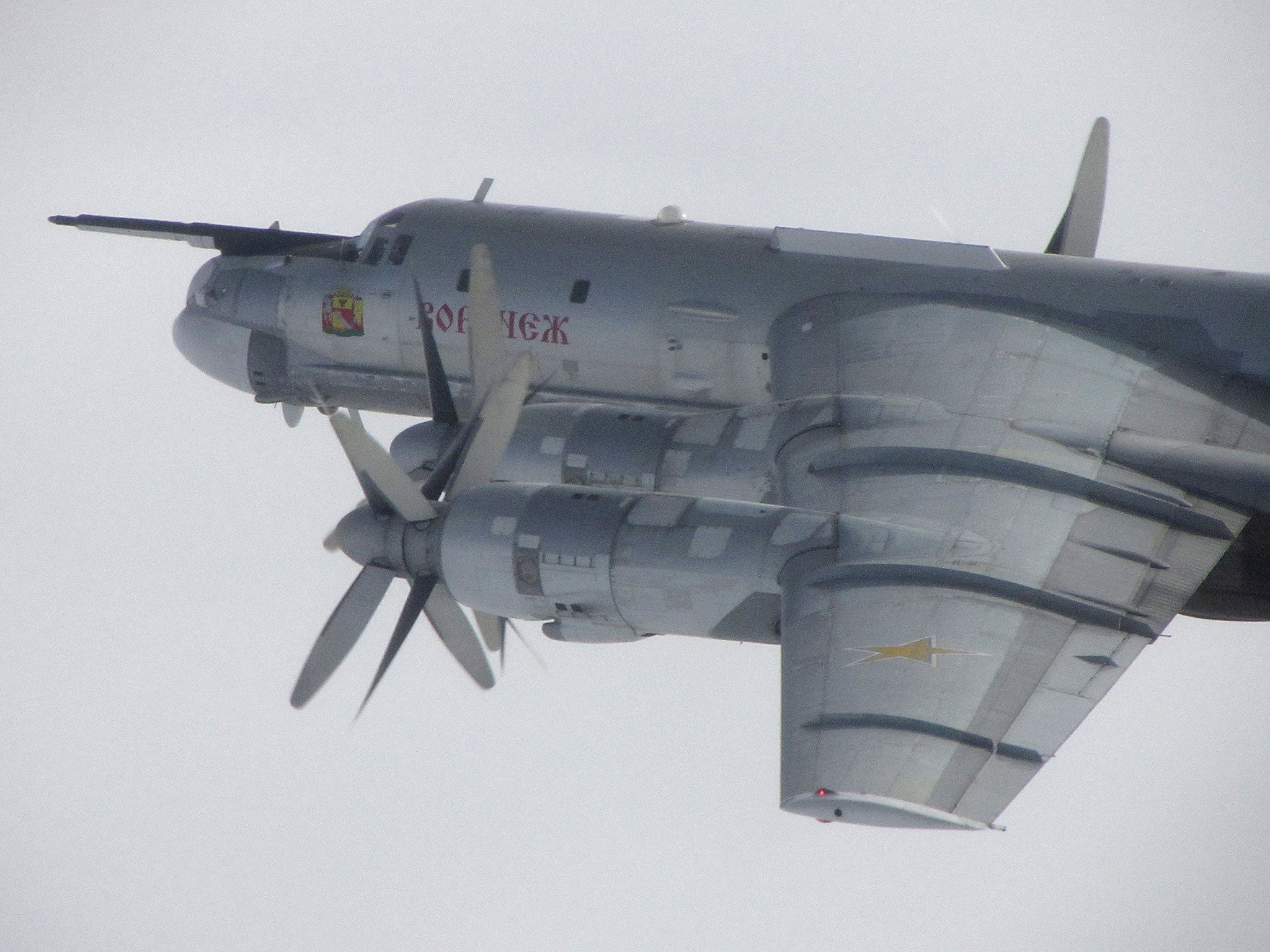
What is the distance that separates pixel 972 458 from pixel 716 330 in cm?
569

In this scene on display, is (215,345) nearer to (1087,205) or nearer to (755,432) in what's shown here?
(755,432)

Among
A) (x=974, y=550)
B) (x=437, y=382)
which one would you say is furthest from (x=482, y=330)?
(x=974, y=550)

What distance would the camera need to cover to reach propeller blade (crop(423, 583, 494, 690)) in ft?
68.2

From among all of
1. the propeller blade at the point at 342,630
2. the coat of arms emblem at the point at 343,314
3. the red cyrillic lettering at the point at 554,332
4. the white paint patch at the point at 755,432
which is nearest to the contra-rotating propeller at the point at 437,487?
the propeller blade at the point at 342,630

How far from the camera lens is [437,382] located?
21.8 metres

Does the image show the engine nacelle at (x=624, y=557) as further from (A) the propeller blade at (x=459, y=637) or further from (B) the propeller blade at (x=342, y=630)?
(B) the propeller blade at (x=342, y=630)

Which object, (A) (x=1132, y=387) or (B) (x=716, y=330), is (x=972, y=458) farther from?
(B) (x=716, y=330)

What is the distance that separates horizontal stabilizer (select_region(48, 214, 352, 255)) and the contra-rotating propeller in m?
6.69

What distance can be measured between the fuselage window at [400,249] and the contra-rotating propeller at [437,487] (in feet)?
17.0

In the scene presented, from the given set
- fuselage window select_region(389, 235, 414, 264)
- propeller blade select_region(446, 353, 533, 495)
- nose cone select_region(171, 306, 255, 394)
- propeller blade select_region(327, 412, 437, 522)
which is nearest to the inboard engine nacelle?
propeller blade select_region(327, 412, 437, 522)

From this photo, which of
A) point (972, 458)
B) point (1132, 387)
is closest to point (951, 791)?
point (972, 458)

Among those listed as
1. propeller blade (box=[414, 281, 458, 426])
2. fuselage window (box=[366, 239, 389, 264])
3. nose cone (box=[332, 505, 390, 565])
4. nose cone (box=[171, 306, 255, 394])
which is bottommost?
nose cone (box=[332, 505, 390, 565])

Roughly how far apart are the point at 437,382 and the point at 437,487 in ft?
5.43

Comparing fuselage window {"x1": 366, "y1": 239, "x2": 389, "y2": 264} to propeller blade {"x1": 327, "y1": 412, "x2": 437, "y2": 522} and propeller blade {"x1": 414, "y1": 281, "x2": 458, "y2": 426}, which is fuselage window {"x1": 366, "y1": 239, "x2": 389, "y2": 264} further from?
propeller blade {"x1": 327, "y1": 412, "x2": 437, "y2": 522}
